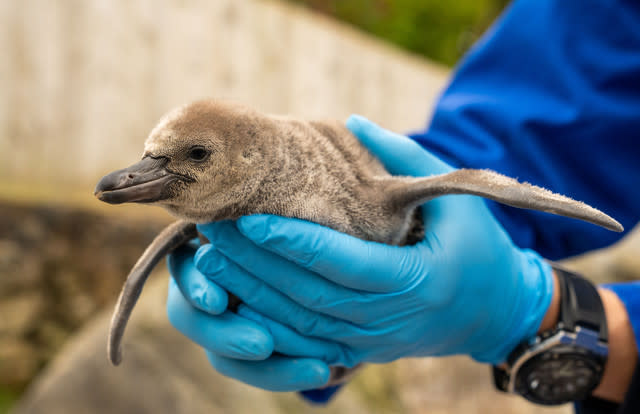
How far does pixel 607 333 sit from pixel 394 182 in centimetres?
81

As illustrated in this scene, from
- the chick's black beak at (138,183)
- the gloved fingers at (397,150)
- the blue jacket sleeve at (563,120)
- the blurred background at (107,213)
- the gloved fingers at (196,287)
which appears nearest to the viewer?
the chick's black beak at (138,183)

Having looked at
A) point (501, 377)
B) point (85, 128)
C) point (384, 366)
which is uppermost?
point (501, 377)

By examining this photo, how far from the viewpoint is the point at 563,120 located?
177 cm

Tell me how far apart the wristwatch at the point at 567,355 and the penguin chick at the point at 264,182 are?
555 mm

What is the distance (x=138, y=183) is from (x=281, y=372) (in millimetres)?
660

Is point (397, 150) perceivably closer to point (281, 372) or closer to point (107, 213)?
point (281, 372)

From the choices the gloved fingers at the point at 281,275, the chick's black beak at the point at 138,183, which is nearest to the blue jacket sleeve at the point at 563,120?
the gloved fingers at the point at 281,275

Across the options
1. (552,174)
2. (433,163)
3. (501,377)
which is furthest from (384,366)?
(433,163)

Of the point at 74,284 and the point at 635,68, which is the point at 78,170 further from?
the point at 635,68

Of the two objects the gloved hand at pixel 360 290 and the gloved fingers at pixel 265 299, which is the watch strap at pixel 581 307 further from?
the gloved fingers at pixel 265 299

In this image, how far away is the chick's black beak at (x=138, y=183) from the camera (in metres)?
1.03

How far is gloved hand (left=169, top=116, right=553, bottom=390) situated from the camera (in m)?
1.22

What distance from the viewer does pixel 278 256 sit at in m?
1.27

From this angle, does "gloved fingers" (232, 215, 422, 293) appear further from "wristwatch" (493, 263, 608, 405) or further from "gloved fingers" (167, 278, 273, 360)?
"wristwatch" (493, 263, 608, 405)
